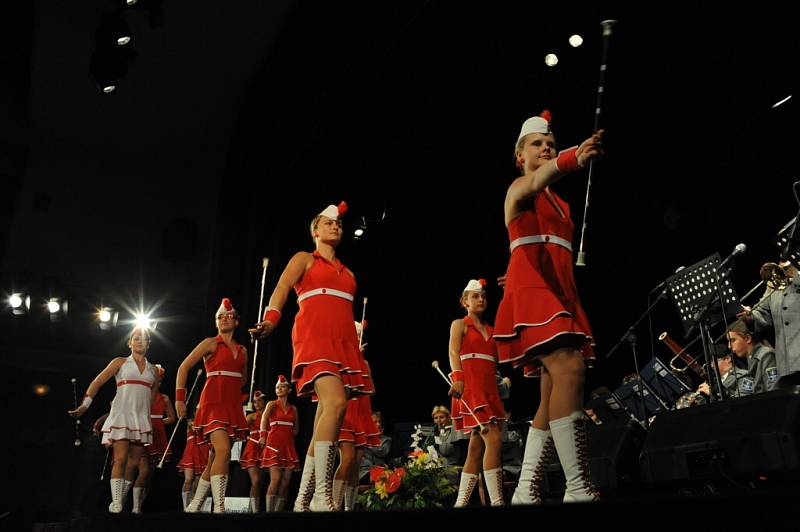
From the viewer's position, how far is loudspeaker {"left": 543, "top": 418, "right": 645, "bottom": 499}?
4.55m

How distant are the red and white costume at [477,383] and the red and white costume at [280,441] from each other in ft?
13.6

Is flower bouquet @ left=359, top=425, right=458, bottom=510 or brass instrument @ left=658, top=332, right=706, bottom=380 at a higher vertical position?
brass instrument @ left=658, top=332, right=706, bottom=380

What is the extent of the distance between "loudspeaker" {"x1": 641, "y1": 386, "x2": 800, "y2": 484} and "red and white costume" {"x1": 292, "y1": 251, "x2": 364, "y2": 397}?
5.84 ft

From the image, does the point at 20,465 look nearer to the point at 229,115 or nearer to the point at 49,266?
the point at 49,266

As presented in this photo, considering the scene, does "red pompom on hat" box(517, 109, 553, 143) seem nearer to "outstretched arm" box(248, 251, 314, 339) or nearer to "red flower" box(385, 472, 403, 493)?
"outstretched arm" box(248, 251, 314, 339)

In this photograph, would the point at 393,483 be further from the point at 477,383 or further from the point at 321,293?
the point at 321,293

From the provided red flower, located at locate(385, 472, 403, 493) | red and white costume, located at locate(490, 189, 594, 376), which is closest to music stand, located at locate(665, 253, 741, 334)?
red and white costume, located at locate(490, 189, 594, 376)

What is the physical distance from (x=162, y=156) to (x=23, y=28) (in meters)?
4.54

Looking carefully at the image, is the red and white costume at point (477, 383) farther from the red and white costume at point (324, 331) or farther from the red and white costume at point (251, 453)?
the red and white costume at point (251, 453)

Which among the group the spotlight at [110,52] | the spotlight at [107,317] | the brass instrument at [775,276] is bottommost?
the brass instrument at [775,276]

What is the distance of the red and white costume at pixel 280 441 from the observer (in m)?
9.34

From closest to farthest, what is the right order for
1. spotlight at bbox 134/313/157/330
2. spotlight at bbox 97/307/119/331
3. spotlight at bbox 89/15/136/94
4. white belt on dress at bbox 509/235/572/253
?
1. white belt on dress at bbox 509/235/572/253
2. spotlight at bbox 89/15/136/94
3. spotlight at bbox 97/307/119/331
4. spotlight at bbox 134/313/157/330

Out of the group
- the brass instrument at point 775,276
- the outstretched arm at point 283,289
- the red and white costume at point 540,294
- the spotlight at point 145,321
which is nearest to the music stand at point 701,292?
the brass instrument at point 775,276

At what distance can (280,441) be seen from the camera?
31.1ft
